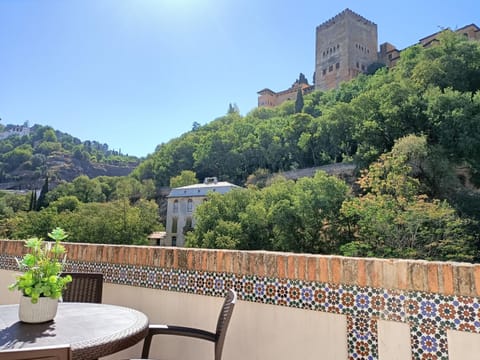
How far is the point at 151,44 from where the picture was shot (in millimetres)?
10797

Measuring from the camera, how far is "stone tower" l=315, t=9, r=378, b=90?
4500 centimetres

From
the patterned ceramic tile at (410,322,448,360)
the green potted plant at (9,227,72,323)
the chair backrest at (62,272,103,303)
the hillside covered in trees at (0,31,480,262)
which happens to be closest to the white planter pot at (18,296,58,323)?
the green potted plant at (9,227,72,323)

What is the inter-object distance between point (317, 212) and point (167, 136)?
3895 centimetres

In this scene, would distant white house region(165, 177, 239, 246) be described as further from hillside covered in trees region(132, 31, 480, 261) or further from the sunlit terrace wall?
the sunlit terrace wall

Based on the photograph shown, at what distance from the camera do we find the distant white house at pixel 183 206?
98.5 ft

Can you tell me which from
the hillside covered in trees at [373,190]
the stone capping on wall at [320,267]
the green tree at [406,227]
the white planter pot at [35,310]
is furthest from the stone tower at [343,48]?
the white planter pot at [35,310]

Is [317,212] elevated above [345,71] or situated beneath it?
situated beneath

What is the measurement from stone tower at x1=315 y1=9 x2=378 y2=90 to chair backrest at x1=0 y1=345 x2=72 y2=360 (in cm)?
4843

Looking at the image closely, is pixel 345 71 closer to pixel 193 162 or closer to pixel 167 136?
pixel 193 162

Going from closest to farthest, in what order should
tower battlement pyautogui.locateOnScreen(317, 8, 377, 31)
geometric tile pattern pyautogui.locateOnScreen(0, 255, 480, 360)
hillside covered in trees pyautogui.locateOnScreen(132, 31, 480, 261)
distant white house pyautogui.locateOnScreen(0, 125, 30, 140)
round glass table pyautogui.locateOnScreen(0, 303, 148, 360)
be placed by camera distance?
round glass table pyautogui.locateOnScreen(0, 303, 148, 360) < geometric tile pattern pyautogui.locateOnScreen(0, 255, 480, 360) < hillside covered in trees pyautogui.locateOnScreen(132, 31, 480, 261) < tower battlement pyautogui.locateOnScreen(317, 8, 377, 31) < distant white house pyautogui.locateOnScreen(0, 125, 30, 140)

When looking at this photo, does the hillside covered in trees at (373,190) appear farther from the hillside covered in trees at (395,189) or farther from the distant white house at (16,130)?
the distant white house at (16,130)

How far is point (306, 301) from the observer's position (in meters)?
1.78

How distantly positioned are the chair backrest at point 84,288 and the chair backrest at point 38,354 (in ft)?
5.63

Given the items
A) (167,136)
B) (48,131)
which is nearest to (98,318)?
(167,136)
